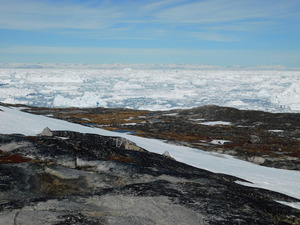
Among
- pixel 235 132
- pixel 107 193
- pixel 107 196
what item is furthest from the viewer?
pixel 235 132

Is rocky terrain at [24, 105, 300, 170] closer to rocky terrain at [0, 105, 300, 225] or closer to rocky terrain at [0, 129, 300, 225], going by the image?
rocky terrain at [0, 105, 300, 225]

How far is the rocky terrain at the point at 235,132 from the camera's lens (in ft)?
172

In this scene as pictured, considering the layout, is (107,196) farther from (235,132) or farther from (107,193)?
(235,132)

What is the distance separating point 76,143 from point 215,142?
43280 mm

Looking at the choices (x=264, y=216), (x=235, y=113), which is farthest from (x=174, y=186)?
(x=235, y=113)

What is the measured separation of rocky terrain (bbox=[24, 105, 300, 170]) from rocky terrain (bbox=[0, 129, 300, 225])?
2945 centimetres

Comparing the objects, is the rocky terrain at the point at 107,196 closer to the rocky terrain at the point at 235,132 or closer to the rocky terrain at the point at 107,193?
the rocky terrain at the point at 107,193

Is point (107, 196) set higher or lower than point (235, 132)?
higher

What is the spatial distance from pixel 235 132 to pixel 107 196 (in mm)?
69198

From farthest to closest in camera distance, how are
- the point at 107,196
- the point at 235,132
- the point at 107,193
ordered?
the point at 235,132, the point at 107,193, the point at 107,196

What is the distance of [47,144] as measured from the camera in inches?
1015

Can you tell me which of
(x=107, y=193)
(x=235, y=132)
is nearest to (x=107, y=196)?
(x=107, y=193)

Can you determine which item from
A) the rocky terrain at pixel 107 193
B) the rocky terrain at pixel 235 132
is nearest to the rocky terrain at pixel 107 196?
the rocky terrain at pixel 107 193

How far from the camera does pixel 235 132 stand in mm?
80438
